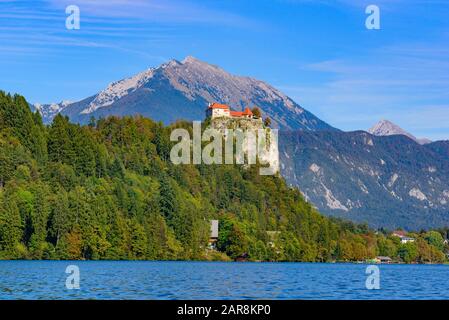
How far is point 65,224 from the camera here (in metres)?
154

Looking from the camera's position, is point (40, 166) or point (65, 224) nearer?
point (65, 224)

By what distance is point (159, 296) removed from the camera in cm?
6588

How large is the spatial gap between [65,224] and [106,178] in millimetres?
39689

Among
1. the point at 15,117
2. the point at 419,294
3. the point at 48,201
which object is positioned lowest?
the point at 419,294

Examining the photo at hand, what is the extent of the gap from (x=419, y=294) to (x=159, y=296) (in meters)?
26.8
